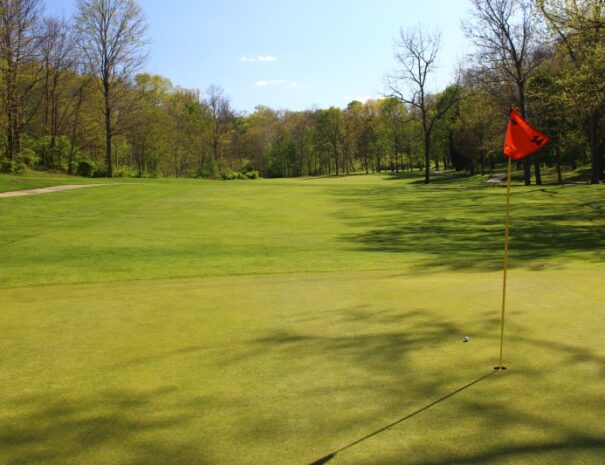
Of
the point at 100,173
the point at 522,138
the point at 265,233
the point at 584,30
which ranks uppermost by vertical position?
the point at 584,30

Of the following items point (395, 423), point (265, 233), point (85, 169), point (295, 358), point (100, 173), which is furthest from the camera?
point (100, 173)

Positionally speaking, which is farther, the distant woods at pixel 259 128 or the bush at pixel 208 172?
the bush at pixel 208 172

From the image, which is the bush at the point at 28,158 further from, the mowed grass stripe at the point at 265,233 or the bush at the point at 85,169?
the mowed grass stripe at the point at 265,233

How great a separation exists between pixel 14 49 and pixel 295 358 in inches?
1799

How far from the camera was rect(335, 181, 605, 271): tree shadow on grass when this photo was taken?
1466 centimetres

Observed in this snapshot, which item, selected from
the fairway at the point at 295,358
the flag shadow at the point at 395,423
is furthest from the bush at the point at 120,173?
the flag shadow at the point at 395,423

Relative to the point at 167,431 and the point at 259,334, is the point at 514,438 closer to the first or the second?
the point at 167,431

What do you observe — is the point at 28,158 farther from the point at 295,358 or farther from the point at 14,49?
the point at 295,358

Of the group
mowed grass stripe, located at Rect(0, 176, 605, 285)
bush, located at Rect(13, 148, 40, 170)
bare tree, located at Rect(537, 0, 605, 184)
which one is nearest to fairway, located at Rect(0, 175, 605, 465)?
mowed grass stripe, located at Rect(0, 176, 605, 285)

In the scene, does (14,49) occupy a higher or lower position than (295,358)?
higher

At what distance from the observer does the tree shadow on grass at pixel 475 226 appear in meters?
14.7

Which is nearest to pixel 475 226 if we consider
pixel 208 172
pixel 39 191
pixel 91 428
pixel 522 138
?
pixel 522 138

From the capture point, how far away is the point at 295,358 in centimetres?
564

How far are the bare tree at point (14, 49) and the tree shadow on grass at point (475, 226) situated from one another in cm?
2558
